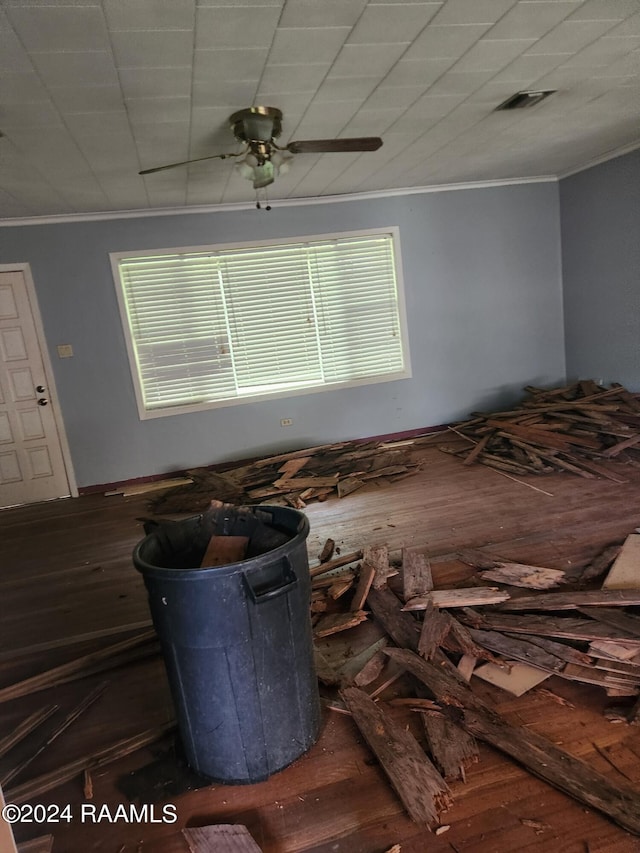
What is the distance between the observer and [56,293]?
17.3 ft

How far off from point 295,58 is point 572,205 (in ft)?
15.8

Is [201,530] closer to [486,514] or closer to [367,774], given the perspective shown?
[367,774]

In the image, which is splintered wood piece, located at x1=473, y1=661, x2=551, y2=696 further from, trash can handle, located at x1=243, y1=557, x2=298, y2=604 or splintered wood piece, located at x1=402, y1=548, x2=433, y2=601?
trash can handle, located at x1=243, y1=557, x2=298, y2=604

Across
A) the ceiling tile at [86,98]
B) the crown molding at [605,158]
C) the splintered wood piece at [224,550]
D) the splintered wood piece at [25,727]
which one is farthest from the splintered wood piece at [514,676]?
the crown molding at [605,158]

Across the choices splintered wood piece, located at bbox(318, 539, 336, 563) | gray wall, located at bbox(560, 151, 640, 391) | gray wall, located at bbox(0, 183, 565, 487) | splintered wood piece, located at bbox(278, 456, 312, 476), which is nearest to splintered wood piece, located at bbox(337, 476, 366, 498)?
splintered wood piece, located at bbox(278, 456, 312, 476)

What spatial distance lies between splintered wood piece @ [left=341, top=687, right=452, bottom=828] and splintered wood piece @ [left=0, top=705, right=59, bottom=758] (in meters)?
1.29

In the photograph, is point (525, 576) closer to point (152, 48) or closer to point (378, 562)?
point (378, 562)

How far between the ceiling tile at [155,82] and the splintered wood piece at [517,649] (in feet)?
10.3

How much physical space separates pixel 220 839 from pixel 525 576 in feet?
6.23

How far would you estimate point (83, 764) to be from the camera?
73.6 inches

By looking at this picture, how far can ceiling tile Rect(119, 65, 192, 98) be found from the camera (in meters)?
2.64

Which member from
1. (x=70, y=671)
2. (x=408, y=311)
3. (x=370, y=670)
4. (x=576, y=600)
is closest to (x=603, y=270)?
(x=408, y=311)

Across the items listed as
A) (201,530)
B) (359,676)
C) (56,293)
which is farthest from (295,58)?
Result: (56,293)

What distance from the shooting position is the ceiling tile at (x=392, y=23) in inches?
93.6
